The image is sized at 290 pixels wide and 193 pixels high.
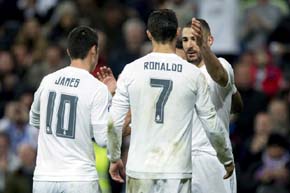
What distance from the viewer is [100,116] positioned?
12.6m

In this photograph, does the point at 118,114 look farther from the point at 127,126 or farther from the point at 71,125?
the point at 127,126

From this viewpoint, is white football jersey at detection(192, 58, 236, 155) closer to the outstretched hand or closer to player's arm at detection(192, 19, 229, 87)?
player's arm at detection(192, 19, 229, 87)

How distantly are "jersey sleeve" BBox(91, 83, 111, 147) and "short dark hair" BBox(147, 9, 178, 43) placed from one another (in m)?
0.88

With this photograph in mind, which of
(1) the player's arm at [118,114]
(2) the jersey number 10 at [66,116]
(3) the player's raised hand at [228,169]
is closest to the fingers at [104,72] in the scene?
(2) the jersey number 10 at [66,116]

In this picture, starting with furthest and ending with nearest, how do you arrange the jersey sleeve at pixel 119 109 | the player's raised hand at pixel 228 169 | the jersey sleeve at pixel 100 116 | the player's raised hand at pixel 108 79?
the player's raised hand at pixel 108 79 → the jersey sleeve at pixel 100 116 → the player's raised hand at pixel 228 169 → the jersey sleeve at pixel 119 109

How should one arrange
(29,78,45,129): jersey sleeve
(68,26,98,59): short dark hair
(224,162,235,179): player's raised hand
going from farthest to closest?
(29,78,45,129): jersey sleeve → (68,26,98,59): short dark hair → (224,162,235,179): player's raised hand

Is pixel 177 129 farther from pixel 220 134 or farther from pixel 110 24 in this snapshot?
pixel 110 24

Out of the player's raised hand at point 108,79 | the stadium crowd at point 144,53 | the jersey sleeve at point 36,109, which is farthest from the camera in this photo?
the stadium crowd at point 144,53

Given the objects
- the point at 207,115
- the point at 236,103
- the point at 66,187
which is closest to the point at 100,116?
the point at 66,187

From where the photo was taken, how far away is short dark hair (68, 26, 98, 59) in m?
12.8

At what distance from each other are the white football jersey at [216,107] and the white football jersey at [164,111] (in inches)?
29.6

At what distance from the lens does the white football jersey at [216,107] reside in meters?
12.9

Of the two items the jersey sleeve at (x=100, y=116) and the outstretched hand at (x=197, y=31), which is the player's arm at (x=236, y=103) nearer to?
the outstretched hand at (x=197, y=31)

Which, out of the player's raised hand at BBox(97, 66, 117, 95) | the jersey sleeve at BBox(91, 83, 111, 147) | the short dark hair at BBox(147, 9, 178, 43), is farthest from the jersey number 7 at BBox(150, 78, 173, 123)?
the player's raised hand at BBox(97, 66, 117, 95)
